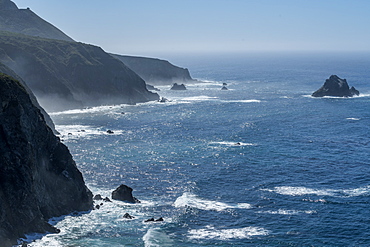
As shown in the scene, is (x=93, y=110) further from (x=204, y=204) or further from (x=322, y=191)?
(x=322, y=191)

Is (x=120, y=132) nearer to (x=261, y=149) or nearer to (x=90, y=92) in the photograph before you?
(x=261, y=149)

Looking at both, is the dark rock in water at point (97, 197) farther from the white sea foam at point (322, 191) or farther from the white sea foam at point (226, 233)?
the white sea foam at point (322, 191)

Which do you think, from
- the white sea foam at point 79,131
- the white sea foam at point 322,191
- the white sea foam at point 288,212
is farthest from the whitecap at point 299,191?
the white sea foam at point 79,131

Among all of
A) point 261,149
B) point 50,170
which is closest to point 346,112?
point 261,149

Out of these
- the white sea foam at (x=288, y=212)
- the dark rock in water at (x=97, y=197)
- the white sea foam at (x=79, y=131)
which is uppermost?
the white sea foam at (x=79, y=131)

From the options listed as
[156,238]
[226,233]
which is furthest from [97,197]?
[226,233]
